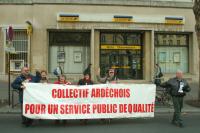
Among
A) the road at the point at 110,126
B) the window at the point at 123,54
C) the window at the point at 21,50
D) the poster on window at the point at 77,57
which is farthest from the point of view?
the window at the point at 123,54

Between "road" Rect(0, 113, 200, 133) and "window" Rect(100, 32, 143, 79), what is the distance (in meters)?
13.2

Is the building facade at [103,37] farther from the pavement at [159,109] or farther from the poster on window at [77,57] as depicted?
the pavement at [159,109]

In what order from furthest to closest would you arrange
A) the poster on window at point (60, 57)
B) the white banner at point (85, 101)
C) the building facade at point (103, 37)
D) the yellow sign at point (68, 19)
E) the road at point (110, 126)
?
the poster on window at point (60, 57) → the building facade at point (103, 37) → the yellow sign at point (68, 19) → the white banner at point (85, 101) → the road at point (110, 126)

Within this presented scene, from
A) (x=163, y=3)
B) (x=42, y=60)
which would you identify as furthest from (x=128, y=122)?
(x=163, y=3)

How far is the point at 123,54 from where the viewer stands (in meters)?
26.4

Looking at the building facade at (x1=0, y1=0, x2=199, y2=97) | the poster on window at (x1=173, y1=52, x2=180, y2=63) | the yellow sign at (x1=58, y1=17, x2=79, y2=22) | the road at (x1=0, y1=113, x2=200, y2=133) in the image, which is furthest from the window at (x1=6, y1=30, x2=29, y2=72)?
the road at (x1=0, y1=113, x2=200, y2=133)

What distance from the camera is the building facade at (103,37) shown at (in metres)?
24.7

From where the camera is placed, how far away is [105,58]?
85.6 ft

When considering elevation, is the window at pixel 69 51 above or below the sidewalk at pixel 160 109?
above

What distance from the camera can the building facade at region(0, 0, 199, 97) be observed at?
2469cm

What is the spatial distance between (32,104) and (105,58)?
48.3 feet

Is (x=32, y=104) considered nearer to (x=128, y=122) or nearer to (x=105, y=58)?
(x=128, y=122)

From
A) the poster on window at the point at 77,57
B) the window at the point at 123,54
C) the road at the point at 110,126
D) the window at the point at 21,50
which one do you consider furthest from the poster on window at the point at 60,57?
the road at the point at 110,126

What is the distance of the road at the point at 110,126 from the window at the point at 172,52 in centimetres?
1390
